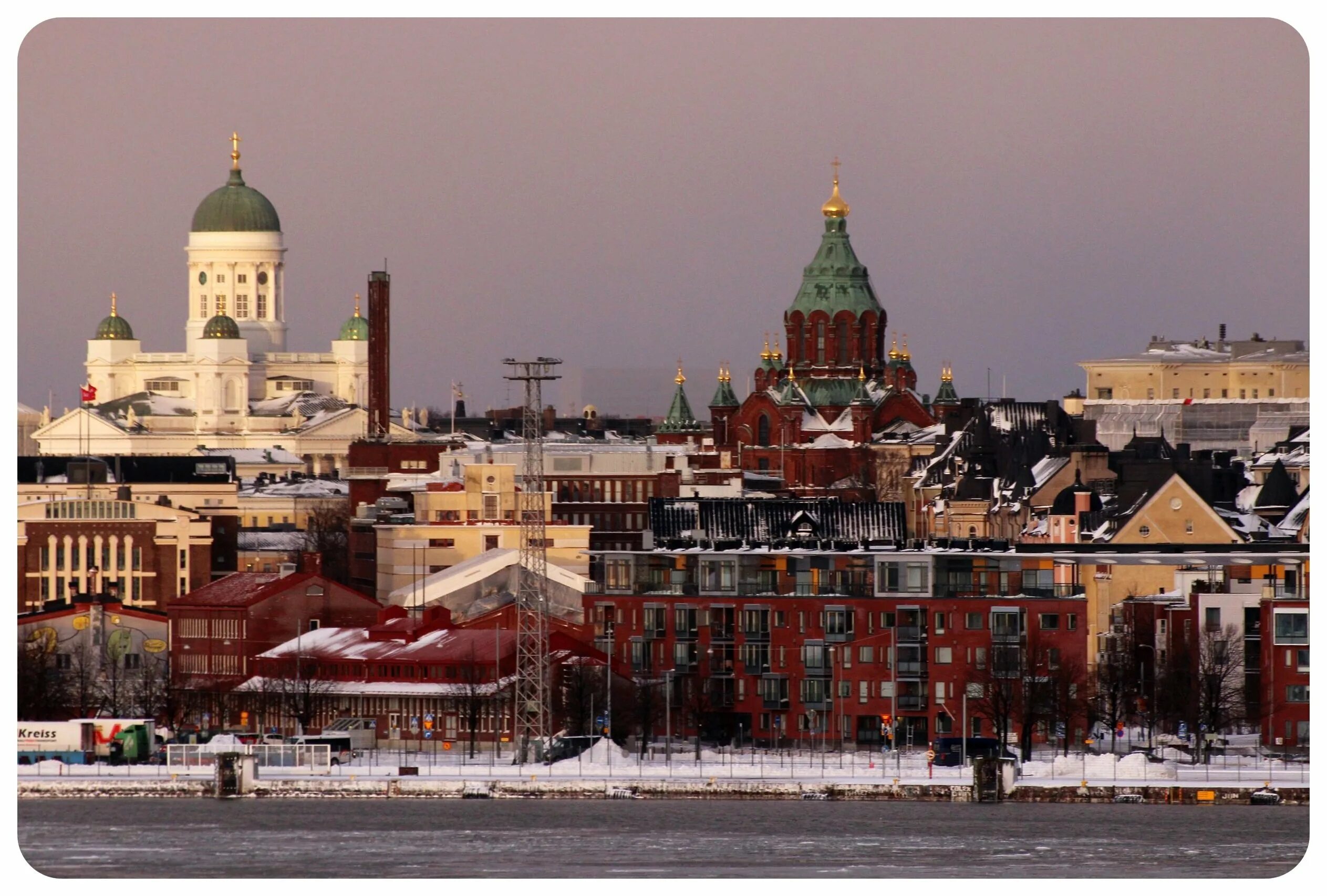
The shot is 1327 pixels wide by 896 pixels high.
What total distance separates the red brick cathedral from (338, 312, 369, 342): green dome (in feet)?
79.5

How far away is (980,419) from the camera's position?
113438mm

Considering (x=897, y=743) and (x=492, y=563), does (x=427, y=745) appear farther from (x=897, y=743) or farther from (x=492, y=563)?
(x=492, y=563)

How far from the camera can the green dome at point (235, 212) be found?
6594 inches

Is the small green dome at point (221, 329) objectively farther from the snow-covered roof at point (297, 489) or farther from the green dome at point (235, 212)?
the snow-covered roof at point (297, 489)

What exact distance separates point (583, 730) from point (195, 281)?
342ft

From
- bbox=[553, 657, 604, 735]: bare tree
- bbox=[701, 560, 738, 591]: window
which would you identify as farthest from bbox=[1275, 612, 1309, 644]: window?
bbox=[553, 657, 604, 735]: bare tree

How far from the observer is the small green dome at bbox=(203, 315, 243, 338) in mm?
160500

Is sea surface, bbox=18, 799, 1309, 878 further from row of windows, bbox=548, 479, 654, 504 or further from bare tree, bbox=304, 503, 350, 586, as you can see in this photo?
row of windows, bbox=548, 479, 654, 504

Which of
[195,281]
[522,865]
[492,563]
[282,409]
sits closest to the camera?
[522,865]

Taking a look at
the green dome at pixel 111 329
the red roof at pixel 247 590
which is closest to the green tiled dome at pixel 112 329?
the green dome at pixel 111 329

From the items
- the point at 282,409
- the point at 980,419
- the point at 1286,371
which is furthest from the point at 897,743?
the point at 282,409

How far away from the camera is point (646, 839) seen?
56688 mm

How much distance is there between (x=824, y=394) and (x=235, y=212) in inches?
1481

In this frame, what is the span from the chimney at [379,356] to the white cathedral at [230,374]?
330 cm
